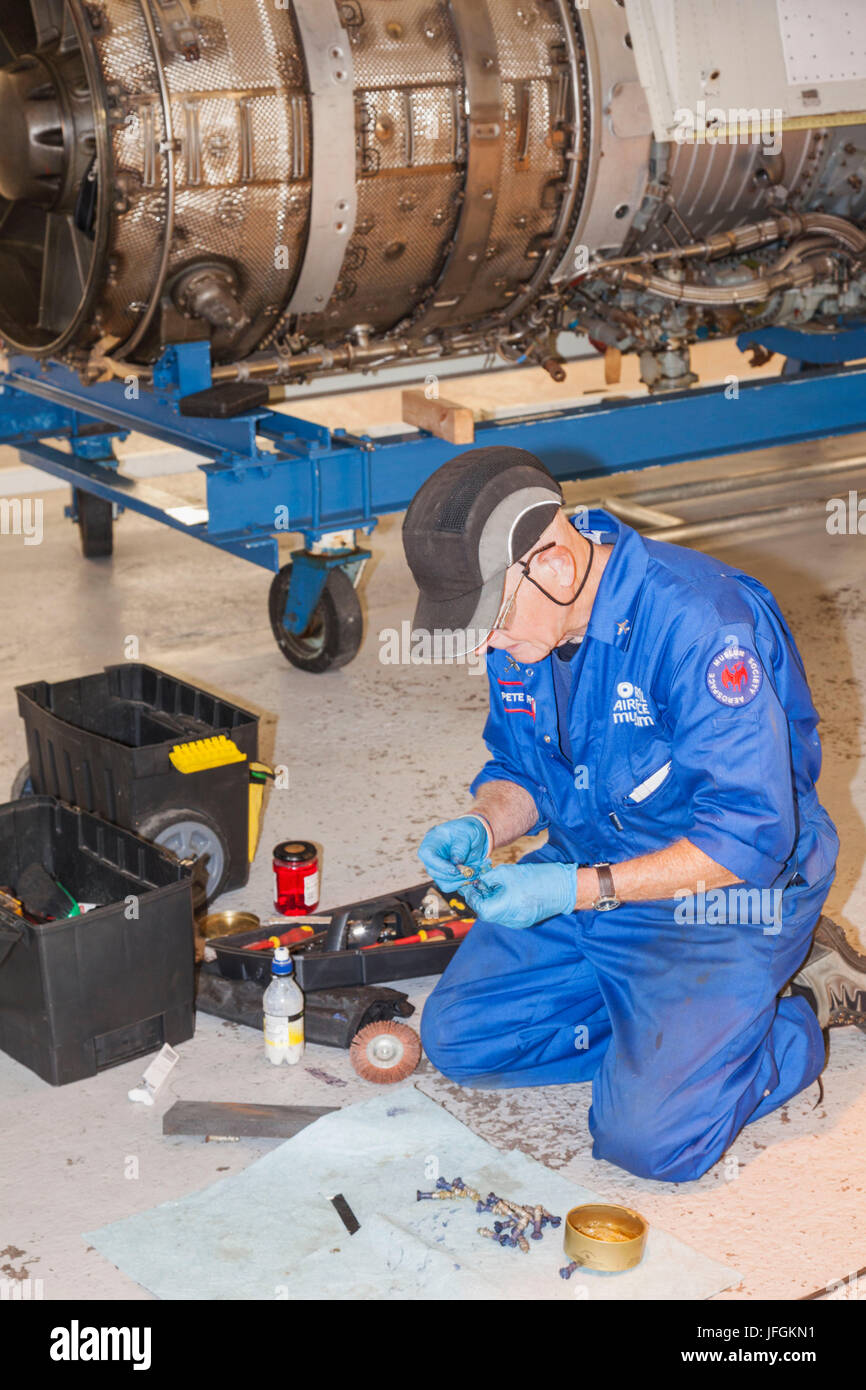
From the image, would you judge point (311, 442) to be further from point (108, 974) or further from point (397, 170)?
point (108, 974)

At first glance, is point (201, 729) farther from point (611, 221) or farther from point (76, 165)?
point (611, 221)

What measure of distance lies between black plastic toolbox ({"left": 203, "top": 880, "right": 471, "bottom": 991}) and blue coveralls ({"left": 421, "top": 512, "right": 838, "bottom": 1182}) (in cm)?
39

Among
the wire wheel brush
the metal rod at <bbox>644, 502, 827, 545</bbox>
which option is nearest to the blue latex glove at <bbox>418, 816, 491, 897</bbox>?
the wire wheel brush

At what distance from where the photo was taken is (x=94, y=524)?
5855mm

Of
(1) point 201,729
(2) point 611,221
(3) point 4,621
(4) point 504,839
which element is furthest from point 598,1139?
(3) point 4,621

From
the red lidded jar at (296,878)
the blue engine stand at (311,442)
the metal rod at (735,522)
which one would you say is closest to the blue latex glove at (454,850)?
the red lidded jar at (296,878)

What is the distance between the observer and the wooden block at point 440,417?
4.43 metres

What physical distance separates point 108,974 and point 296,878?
66 cm

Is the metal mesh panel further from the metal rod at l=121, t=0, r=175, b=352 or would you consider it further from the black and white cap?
the black and white cap

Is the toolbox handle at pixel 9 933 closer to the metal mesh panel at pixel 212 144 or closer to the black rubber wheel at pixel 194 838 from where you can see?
the black rubber wheel at pixel 194 838

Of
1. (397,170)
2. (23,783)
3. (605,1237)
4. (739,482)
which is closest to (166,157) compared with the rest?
(397,170)

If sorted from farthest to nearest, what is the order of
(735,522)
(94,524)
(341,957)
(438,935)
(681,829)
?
1. (94,524)
2. (735,522)
3. (438,935)
4. (341,957)
5. (681,829)

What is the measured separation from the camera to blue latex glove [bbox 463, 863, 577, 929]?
2449 millimetres

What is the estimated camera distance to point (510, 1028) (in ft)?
9.33
